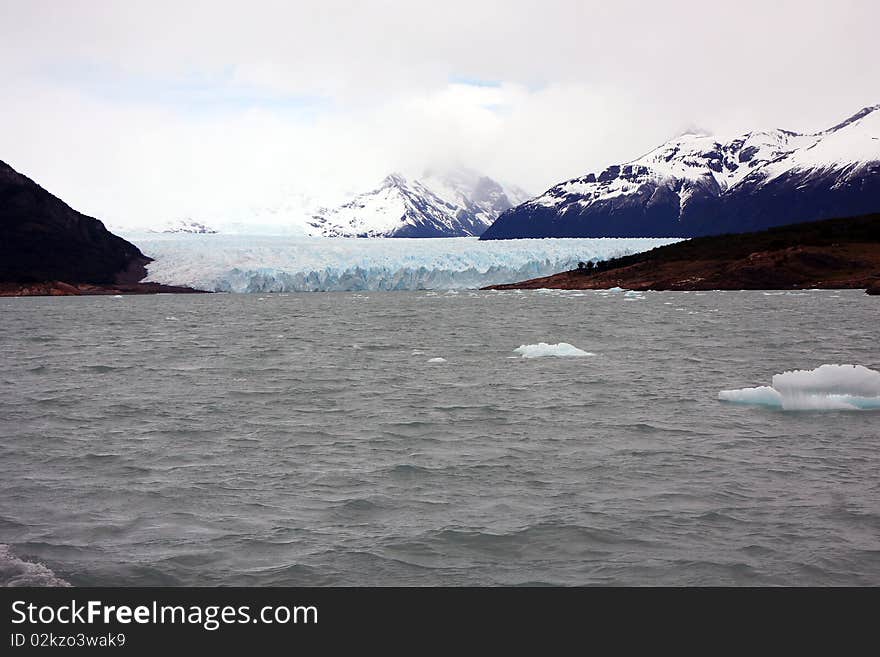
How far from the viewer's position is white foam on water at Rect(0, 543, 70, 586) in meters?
12.9

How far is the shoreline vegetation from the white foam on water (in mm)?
143738

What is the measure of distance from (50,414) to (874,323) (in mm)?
56471

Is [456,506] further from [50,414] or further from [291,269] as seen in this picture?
[291,269]

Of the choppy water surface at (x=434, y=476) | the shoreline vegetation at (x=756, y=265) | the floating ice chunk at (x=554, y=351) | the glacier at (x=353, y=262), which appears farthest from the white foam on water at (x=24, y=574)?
the shoreline vegetation at (x=756, y=265)

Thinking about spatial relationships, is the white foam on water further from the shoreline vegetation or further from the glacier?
the shoreline vegetation

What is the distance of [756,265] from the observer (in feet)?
533

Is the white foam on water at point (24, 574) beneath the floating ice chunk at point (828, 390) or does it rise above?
beneath

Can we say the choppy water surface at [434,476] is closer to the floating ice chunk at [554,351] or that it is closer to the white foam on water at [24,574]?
the white foam on water at [24,574]

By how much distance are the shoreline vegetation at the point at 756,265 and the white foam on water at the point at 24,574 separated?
472 ft

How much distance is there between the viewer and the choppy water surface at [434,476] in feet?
45.0

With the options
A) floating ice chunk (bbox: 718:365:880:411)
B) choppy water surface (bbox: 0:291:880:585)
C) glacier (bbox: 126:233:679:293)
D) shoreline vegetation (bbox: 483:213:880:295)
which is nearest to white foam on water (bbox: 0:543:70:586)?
choppy water surface (bbox: 0:291:880:585)

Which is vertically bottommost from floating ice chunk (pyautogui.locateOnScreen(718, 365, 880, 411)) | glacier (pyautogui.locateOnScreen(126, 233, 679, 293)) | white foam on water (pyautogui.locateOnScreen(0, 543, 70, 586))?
white foam on water (pyautogui.locateOnScreen(0, 543, 70, 586))

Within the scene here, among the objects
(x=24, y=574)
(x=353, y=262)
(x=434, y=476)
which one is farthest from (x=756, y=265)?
(x=24, y=574)
